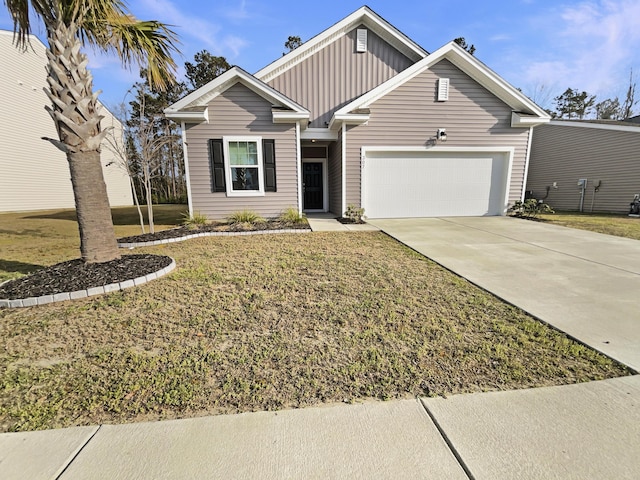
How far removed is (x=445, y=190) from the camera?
10062 mm

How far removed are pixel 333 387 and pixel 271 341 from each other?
2.63 ft

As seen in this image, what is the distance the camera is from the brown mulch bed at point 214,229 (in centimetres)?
700

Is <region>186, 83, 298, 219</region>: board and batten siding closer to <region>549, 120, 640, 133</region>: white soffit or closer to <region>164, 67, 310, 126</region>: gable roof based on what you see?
<region>164, 67, 310, 126</region>: gable roof

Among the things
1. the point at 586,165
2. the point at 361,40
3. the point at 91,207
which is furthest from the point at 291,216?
the point at 586,165

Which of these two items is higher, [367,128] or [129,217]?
[367,128]

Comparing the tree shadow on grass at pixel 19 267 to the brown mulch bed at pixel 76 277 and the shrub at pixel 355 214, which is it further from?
→ the shrub at pixel 355 214

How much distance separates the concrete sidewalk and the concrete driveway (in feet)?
3.41

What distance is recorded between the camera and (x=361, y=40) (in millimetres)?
10680

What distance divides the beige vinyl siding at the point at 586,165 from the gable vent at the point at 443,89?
28.4ft

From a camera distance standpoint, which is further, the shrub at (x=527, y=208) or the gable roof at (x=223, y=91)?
the shrub at (x=527, y=208)

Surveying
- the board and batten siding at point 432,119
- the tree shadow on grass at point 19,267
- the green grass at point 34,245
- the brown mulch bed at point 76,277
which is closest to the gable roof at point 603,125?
the board and batten siding at point 432,119

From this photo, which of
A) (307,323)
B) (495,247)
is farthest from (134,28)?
(495,247)

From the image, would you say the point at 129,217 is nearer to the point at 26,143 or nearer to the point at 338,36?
the point at 26,143

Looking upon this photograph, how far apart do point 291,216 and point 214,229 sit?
7.37ft
